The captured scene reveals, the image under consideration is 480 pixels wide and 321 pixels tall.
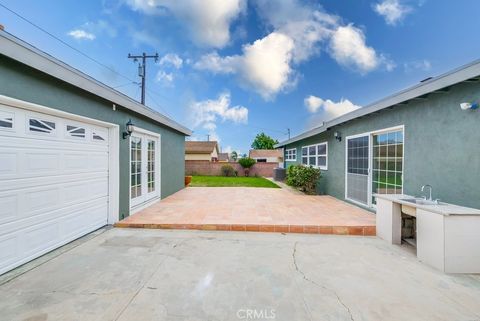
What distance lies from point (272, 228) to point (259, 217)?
723mm

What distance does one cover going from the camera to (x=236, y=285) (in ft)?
8.79

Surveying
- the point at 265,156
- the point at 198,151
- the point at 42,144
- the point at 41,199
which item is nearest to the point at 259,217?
the point at 41,199

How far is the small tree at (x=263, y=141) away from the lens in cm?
5634

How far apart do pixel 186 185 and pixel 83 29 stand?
7.93 m

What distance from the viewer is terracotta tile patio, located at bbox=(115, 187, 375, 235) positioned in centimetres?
479

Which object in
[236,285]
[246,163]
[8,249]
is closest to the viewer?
[236,285]

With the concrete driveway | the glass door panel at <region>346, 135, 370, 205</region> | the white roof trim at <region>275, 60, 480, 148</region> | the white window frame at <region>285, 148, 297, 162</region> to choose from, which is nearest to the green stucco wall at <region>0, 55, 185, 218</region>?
the concrete driveway

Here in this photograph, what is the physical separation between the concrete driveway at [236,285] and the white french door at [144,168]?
2.36m

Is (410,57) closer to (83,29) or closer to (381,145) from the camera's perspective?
(381,145)

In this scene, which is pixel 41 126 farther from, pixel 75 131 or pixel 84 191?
pixel 84 191

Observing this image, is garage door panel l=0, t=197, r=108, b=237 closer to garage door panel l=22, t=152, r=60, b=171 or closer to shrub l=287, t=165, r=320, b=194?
garage door panel l=22, t=152, r=60, b=171

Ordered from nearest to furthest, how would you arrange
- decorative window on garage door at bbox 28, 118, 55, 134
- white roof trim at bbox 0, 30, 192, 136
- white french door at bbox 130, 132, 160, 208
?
white roof trim at bbox 0, 30, 192, 136
decorative window on garage door at bbox 28, 118, 55, 134
white french door at bbox 130, 132, 160, 208

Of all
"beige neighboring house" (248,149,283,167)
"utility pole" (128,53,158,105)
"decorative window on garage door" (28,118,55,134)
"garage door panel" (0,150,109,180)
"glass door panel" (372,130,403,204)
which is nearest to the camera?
"garage door panel" (0,150,109,180)

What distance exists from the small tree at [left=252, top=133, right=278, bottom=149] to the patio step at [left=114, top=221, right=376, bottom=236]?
5143cm
